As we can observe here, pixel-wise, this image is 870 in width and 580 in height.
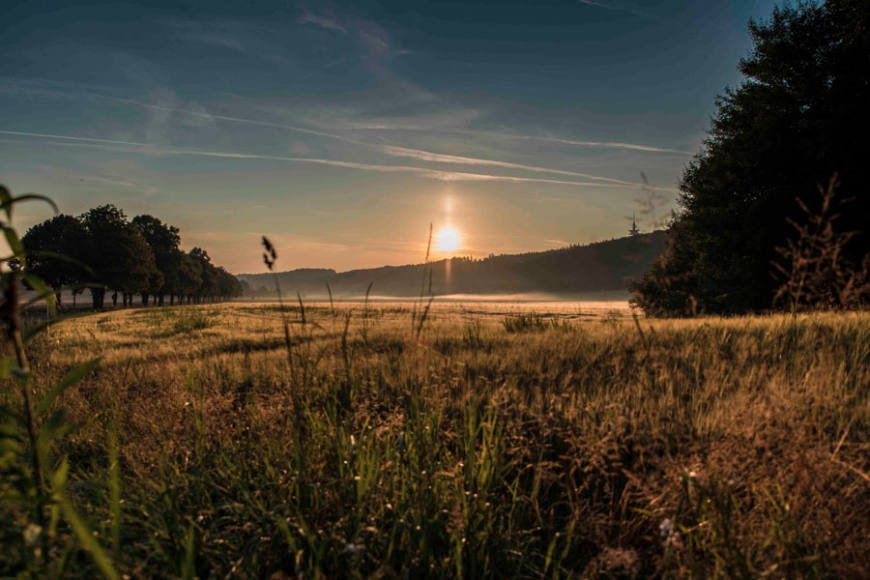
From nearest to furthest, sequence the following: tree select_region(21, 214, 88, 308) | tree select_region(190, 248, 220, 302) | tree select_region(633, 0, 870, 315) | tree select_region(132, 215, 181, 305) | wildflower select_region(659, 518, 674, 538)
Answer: wildflower select_region(659, 518, 674, 538) → tree select_region(633, 0, 870, 315) → tree select_region(21, 214, 88, 308) → tree select_region(132, 215, 181, 305) → tree select_region(190, 248, 220, 302)

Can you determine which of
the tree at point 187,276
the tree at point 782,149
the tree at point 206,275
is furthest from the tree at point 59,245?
the tree at point 782,149

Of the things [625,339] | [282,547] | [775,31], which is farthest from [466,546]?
[775,31]

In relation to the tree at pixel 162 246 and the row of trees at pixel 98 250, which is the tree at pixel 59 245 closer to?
the row of trees at pixel 98 250

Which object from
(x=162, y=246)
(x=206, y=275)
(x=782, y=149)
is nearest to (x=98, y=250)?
(x=162, y=246)

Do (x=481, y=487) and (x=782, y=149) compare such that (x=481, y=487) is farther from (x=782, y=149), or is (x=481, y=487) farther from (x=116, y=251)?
(x=116, y=251)

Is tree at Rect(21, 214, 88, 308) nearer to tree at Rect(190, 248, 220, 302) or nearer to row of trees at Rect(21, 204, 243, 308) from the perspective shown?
row of trees at Rect(21, 204, 243, 308)

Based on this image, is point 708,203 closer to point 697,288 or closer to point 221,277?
point 697,288

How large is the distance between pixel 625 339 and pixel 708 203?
1542 cm

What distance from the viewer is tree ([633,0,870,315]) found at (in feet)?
54.2

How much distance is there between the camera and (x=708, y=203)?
19.5 metres

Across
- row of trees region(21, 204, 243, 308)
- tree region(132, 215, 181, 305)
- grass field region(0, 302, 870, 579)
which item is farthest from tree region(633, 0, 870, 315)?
tree region(132, 215, 181, 305)

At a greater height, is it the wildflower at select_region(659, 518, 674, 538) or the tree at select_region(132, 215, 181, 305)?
the tree at select_region(132, 215, 181, 305)

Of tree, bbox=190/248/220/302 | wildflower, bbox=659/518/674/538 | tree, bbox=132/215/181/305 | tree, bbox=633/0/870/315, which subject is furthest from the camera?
tree, bbox=190/248/220/302

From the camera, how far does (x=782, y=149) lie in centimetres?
1764
